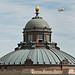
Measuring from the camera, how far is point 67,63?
19125 cm

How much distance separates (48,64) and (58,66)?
355 cm

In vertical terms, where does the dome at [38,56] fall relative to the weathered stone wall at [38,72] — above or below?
above

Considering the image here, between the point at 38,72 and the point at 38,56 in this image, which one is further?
the point at 38,56

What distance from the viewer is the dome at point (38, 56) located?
189962mm

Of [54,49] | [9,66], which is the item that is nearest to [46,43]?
[54,49]

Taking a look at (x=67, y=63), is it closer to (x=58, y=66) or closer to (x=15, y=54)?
(x=58, y=66)

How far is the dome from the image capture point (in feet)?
623

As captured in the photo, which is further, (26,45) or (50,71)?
(26,45)

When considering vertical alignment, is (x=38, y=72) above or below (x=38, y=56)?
below

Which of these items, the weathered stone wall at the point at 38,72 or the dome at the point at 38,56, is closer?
the weathered stone wall at the point at 38,72

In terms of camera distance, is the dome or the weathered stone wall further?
the dome

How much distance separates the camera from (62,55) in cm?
19375

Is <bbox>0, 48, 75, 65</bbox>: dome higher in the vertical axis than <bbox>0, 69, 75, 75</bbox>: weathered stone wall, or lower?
higher

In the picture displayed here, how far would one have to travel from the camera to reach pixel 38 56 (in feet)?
627
